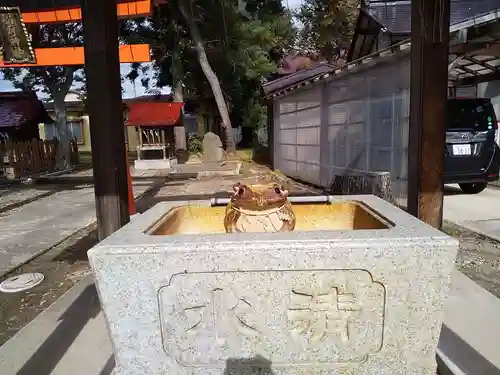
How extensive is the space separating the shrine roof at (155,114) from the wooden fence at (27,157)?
3676 millimetres

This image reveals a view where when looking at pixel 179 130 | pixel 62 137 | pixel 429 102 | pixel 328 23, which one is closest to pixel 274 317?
pixel 429 102

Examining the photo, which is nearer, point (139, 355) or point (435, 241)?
point (435, 241)

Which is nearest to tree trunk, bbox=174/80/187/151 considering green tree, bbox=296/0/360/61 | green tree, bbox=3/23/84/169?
green tree, bbox=3/23/84/169

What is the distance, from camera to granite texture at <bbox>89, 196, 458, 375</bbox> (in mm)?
1779

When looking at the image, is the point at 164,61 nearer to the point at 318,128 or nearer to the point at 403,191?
the point at 318,128

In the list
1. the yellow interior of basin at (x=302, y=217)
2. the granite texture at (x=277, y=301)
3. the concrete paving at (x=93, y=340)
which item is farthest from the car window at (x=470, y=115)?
the granite texture at (x=277, y=301)

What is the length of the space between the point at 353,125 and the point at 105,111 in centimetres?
552

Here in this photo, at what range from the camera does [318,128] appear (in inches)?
392

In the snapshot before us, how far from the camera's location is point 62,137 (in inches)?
682

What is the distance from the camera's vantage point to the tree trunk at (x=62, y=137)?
55.6 feet

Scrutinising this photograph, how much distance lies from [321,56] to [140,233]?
98.2 ft

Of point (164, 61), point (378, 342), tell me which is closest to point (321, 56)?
point (164, 61)

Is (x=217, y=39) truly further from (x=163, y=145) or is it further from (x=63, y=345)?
(x=63, y=345)

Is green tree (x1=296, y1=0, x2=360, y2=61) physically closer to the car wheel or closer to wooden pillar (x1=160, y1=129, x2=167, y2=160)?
wooden pillar (x1=160, y1=129, x2=167, y2=160)
